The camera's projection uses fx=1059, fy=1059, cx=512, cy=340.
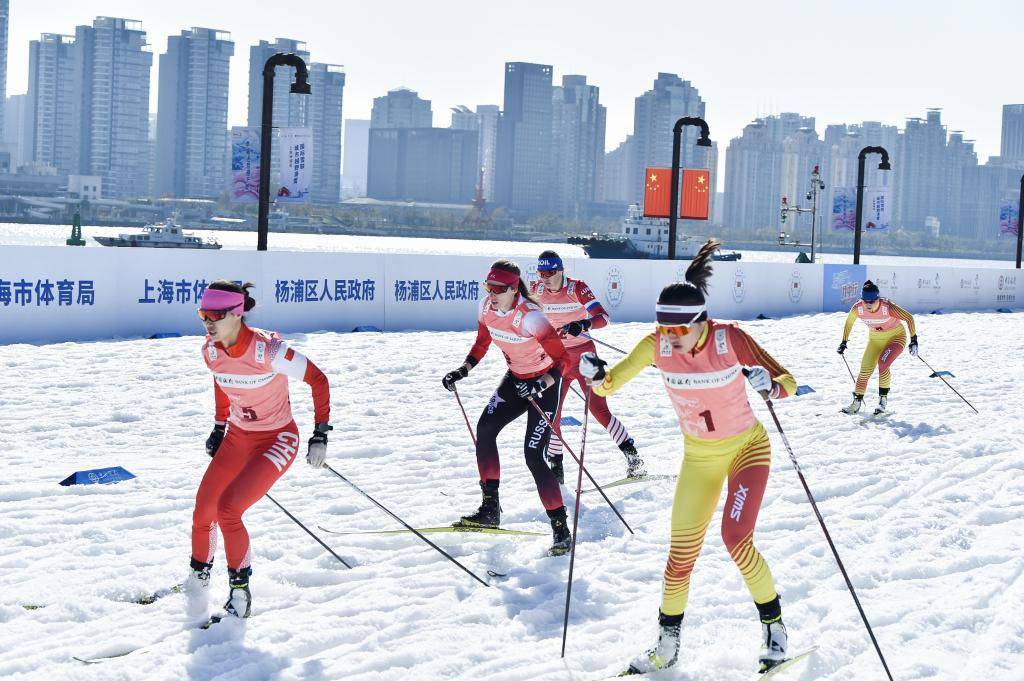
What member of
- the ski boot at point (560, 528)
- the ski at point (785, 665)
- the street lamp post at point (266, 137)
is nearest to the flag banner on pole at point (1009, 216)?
the street lamp post at point (266, 137)

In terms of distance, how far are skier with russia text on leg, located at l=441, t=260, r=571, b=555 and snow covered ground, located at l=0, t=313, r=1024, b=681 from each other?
0.97 feet

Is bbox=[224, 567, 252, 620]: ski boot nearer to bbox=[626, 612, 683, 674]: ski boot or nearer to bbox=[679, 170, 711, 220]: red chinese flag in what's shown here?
bbox=[626, 612, 683, 674]: ski boot

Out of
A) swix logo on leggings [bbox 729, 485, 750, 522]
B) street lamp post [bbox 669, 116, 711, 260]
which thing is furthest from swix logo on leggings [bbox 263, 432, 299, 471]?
street lamp post [bbox 669, 116, 711, 260]

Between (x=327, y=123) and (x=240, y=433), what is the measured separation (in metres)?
191

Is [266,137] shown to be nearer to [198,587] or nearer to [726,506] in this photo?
[198,587]

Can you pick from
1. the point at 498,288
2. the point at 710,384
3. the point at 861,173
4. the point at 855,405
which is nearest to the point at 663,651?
the point at 710,384

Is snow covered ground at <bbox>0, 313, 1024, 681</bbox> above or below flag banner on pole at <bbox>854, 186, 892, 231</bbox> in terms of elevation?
below

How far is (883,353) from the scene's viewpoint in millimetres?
12453

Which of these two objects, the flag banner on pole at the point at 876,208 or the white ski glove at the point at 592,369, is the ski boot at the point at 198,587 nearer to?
the white ski glove at the point at 592,369

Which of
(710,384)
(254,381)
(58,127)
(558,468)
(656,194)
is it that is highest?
(58,127)

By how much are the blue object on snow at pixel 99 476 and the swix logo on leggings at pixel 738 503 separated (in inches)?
207

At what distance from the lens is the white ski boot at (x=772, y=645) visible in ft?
16.0

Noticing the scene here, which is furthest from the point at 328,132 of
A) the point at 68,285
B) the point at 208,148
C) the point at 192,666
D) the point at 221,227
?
the point at 192,666

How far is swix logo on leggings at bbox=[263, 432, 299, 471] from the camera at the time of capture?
Result: 5504 mm
